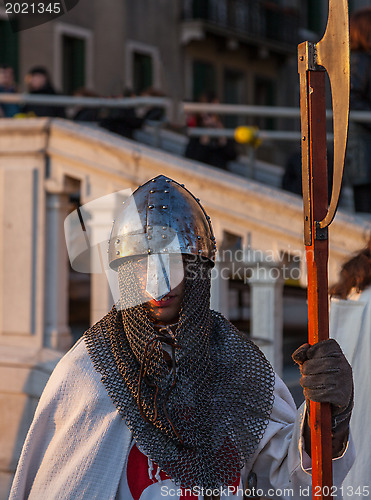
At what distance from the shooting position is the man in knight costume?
2.84 metres

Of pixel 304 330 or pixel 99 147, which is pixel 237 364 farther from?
pixel 304 330

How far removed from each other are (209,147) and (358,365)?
18.8 feet

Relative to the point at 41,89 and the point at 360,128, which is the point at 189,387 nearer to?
the point at 360,128

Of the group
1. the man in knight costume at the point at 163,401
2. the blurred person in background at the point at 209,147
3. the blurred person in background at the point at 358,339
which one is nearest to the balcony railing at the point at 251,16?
the blurred person in background at the point at 209,147

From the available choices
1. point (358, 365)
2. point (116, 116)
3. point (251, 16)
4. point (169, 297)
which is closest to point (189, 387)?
point (169, 297)

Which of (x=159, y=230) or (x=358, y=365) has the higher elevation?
(x=159, y=230)

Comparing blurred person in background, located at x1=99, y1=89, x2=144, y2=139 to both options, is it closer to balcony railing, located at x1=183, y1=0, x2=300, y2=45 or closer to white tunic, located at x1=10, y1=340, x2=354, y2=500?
white tunic, located at x1=10, y1=340, x2=354, y2=500

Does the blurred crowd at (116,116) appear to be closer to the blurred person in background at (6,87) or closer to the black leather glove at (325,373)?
the blurred person in background at (6,87)

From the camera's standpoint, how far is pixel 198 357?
2.96 meters

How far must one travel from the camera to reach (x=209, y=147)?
9.38 m

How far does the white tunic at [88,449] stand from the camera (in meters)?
2.81

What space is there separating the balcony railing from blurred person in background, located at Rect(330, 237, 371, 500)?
1843 centimetres

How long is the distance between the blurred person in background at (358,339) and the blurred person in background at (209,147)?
5174 millimetres

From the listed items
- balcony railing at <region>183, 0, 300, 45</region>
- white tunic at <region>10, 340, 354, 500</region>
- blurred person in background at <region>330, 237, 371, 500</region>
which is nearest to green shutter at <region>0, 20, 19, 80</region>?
balcony railing at <region>183, 0, 300, 45</region>
